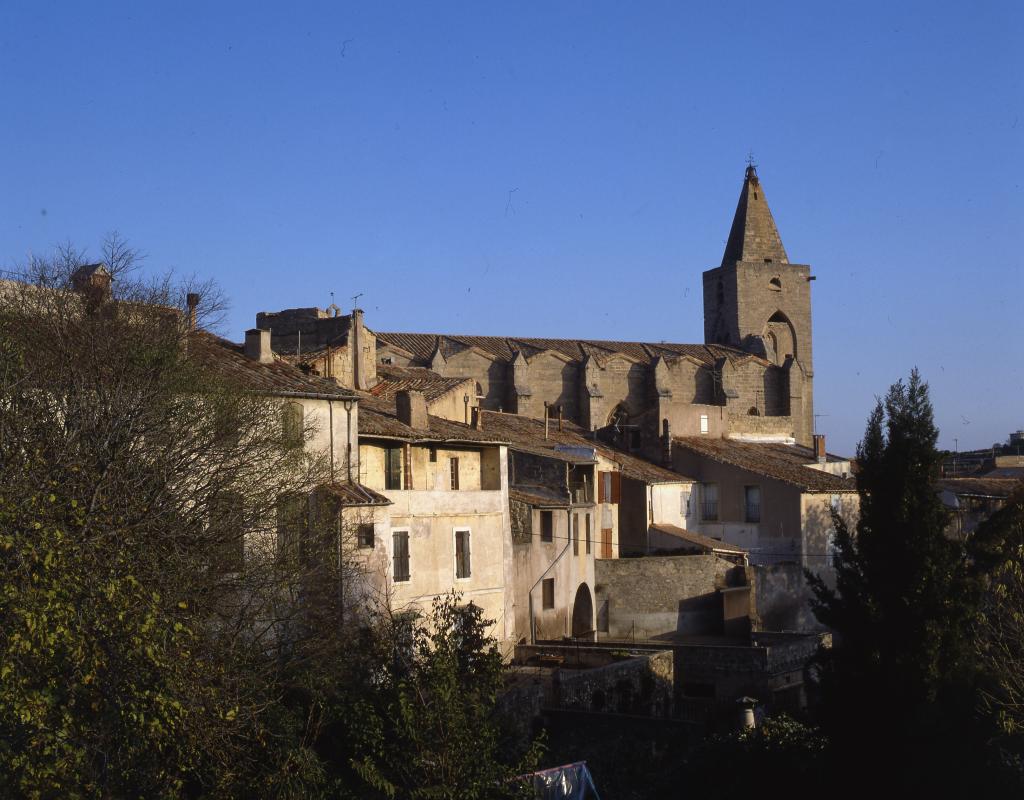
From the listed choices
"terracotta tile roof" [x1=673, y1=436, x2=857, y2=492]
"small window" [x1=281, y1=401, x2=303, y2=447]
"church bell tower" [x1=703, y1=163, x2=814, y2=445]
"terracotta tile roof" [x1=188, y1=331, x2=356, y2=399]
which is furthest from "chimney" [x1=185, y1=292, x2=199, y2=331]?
"church bell tower" [x1=703, y1=163, x2=814, y2=445]

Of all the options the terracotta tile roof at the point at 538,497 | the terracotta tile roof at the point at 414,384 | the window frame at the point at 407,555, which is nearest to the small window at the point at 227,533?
the window frame at the point at 407,555

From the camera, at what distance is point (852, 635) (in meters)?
21.0

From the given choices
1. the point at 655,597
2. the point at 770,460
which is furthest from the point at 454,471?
the point at 770,460

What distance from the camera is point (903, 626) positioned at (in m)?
20.6

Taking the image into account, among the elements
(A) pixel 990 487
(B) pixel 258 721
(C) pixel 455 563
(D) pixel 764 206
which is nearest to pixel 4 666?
(B) pixel 258 721

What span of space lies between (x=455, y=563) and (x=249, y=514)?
10.2 m

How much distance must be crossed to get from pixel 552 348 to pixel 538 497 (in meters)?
30.4

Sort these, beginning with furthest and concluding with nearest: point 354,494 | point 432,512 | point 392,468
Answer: point 432,512 < point 392,468 < point 354,494

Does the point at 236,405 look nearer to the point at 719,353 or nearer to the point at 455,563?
the point at 455,563

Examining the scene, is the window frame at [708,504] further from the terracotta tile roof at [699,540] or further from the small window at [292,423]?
the small window at [292,423]

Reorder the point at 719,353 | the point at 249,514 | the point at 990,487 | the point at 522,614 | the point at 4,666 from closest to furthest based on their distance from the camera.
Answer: the point at 4,666 < the point at 249,514 < the point at 522,614 < the point at 990,487 < the point at 719,353

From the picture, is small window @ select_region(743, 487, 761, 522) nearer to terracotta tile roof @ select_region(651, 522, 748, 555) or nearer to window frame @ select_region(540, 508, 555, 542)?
terracotta tile roof @ select_region(651, 522, 748, 555)

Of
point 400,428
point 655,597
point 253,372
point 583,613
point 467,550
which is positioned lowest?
point 583,613

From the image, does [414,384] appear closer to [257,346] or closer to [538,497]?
[538,497]
